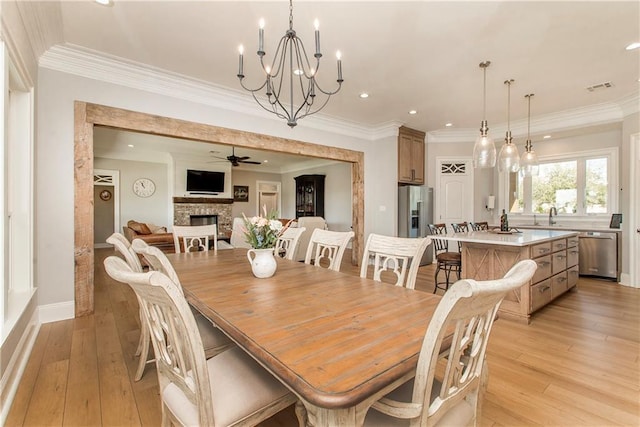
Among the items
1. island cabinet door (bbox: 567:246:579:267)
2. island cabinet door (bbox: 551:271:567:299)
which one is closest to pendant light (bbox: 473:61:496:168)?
island cabinet door (bbox: 551:271:567:299)

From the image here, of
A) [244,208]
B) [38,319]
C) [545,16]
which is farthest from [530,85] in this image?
[244,208]

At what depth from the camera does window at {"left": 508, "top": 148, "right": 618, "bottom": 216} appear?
488 centimetres

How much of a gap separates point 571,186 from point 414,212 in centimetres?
282

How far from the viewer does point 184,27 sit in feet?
8.26

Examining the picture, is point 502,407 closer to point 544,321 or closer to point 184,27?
point 544,321

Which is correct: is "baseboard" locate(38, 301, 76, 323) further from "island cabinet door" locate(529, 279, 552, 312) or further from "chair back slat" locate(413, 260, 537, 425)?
"island cabinet door" locate(529, 279, 552, 312)

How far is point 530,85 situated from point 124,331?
5.31 m

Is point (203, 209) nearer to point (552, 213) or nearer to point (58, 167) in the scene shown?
point (58, 167)

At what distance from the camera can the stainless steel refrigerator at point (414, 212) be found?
18.1 ft

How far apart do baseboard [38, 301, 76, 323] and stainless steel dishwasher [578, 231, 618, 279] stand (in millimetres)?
7047

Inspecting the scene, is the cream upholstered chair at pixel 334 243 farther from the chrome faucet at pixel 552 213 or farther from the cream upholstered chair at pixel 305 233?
the chrome faucet at pixel 552 213

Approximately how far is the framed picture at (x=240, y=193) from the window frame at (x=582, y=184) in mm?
7646

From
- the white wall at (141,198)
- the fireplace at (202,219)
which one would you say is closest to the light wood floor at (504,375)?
the fireplace at (202,219)

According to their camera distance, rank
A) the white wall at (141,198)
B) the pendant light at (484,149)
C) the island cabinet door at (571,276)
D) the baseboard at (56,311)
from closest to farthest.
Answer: the baseboard at (56,311) → the pendant light at (484,149) → the island cabinet door at (571,276) → the white wall at (141,198)
